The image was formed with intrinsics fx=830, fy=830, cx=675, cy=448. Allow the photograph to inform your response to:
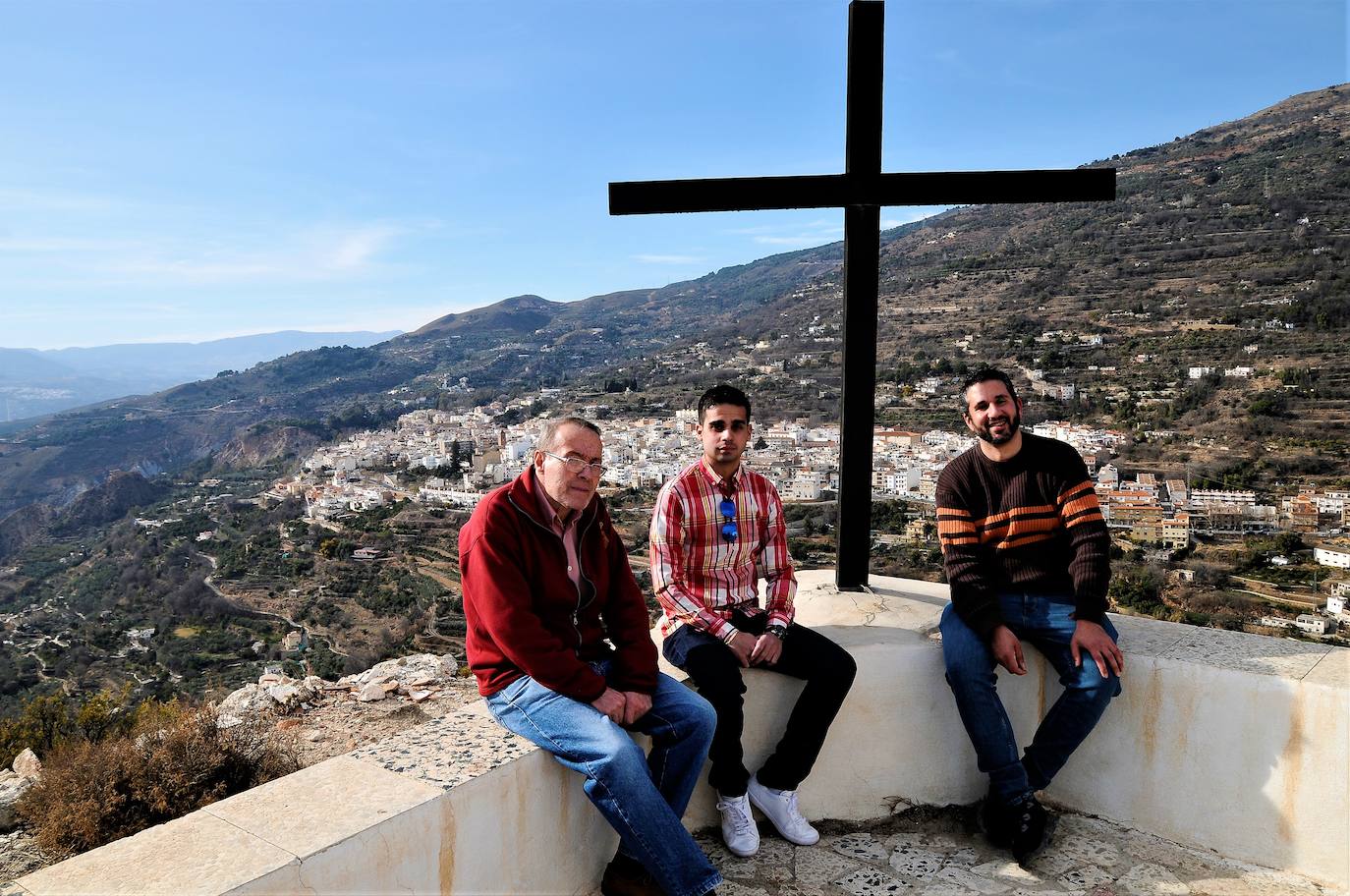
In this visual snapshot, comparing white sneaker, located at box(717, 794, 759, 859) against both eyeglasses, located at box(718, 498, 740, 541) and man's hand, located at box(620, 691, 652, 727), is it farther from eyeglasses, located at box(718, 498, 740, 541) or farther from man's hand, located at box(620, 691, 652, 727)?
eyeglasses, located at box(718, 498, 740, 541)

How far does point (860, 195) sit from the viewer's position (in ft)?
8.29

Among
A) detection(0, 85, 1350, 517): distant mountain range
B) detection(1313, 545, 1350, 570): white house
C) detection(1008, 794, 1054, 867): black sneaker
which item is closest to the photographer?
detection(1008, 794, 1054, 867): black sneaker

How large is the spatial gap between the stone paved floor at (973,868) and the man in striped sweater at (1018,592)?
9 centimetres

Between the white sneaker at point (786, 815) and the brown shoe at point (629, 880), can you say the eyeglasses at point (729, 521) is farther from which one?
the brown shoe at point (629, 880)

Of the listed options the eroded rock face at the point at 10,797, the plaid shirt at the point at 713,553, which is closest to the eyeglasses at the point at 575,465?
the plaid shirt at the point at 713,553

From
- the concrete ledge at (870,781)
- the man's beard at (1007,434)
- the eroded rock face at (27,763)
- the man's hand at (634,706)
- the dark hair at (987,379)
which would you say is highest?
the dark hair at (987,379)

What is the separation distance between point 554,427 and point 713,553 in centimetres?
61

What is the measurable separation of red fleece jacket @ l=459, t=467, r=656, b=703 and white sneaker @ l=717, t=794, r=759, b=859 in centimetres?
42

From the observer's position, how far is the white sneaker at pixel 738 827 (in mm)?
2012

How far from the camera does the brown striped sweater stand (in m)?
2.14

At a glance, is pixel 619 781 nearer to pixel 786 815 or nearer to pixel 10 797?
→ pixel 786 815

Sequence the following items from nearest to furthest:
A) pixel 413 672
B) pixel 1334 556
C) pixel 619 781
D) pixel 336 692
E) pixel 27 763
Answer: pixel 619 781, pixel 27 763, pixel 336 692, pixel 413 672, pixel 1334 556

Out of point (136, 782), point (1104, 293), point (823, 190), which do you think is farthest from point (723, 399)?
point (1104, 293)

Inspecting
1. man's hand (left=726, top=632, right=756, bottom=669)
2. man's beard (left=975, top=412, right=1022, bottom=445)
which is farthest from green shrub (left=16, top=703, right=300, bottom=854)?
man's beard (left=975, top=412, right=1022, bottom=445)
